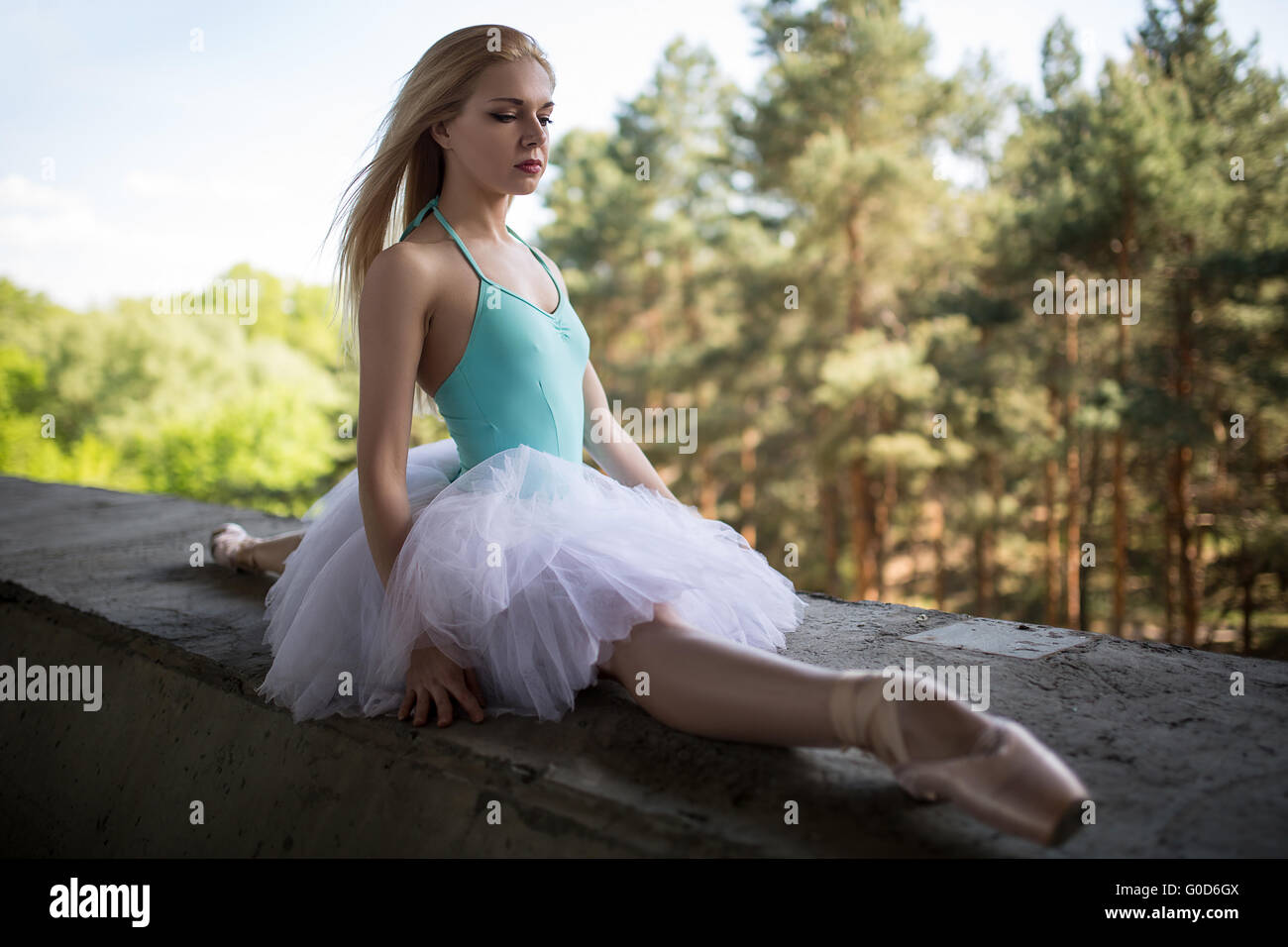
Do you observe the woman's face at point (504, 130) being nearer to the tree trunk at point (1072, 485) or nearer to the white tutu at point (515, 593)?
the white tutu at point (515, 593)

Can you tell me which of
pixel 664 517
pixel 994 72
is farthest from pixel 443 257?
pixel 994 72

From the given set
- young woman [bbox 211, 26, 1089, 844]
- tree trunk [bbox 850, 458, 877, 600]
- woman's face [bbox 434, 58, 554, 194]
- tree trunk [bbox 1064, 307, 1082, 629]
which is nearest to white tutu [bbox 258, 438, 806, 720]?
young woman [bbox 211, 26, 1089, 844]

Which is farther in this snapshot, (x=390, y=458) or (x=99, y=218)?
(x=99, y=218)

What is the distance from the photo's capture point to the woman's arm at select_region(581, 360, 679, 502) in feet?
7.54

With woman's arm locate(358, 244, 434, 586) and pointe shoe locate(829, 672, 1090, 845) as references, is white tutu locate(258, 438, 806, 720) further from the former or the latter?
pointe shoe locate(829, 672, 1090, 845)

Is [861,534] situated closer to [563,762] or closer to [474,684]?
[474,684]

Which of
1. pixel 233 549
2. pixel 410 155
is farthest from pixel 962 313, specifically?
pixel 410 155

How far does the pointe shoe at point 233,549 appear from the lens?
9.55ft

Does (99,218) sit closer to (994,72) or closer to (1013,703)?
(994,72)

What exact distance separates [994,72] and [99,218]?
2377 cm

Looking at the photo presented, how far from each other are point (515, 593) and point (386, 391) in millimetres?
465

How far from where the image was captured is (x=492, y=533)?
1.71 meters

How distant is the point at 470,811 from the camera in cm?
146

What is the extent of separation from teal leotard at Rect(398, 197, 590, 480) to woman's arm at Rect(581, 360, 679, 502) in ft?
0.81
